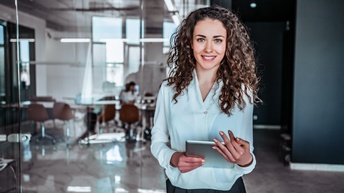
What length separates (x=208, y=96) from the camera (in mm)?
1141

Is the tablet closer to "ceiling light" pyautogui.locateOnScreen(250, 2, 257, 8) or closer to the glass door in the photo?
the glass door

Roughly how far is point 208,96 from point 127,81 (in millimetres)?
8046

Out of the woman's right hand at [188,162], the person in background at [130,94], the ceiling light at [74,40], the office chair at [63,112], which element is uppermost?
the ceiling light at [74,40]

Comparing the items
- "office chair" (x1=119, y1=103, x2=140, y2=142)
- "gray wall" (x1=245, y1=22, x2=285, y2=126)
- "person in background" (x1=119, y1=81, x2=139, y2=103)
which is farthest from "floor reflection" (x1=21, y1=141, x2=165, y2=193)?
"gray wall" (x1=245, y1=22, x2=285, y2=126)

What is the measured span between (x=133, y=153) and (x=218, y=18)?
5.33m

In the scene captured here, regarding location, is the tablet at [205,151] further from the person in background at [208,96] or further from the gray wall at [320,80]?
the gray wall at [320,80]

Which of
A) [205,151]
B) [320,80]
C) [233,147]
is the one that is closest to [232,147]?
[233,147]

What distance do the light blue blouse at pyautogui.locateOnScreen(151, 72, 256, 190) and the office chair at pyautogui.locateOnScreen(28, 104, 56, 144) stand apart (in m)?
6.43

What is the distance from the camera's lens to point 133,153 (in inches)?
243

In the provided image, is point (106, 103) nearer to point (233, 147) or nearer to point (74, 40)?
point (74, 40)

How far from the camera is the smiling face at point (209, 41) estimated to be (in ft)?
3.62

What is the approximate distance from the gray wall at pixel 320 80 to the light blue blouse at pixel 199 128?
430 cm

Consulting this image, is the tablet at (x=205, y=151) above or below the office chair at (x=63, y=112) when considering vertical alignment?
above

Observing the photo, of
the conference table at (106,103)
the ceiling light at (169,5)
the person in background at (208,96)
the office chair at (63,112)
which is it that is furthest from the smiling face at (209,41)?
the ceiling light at (169,5)
